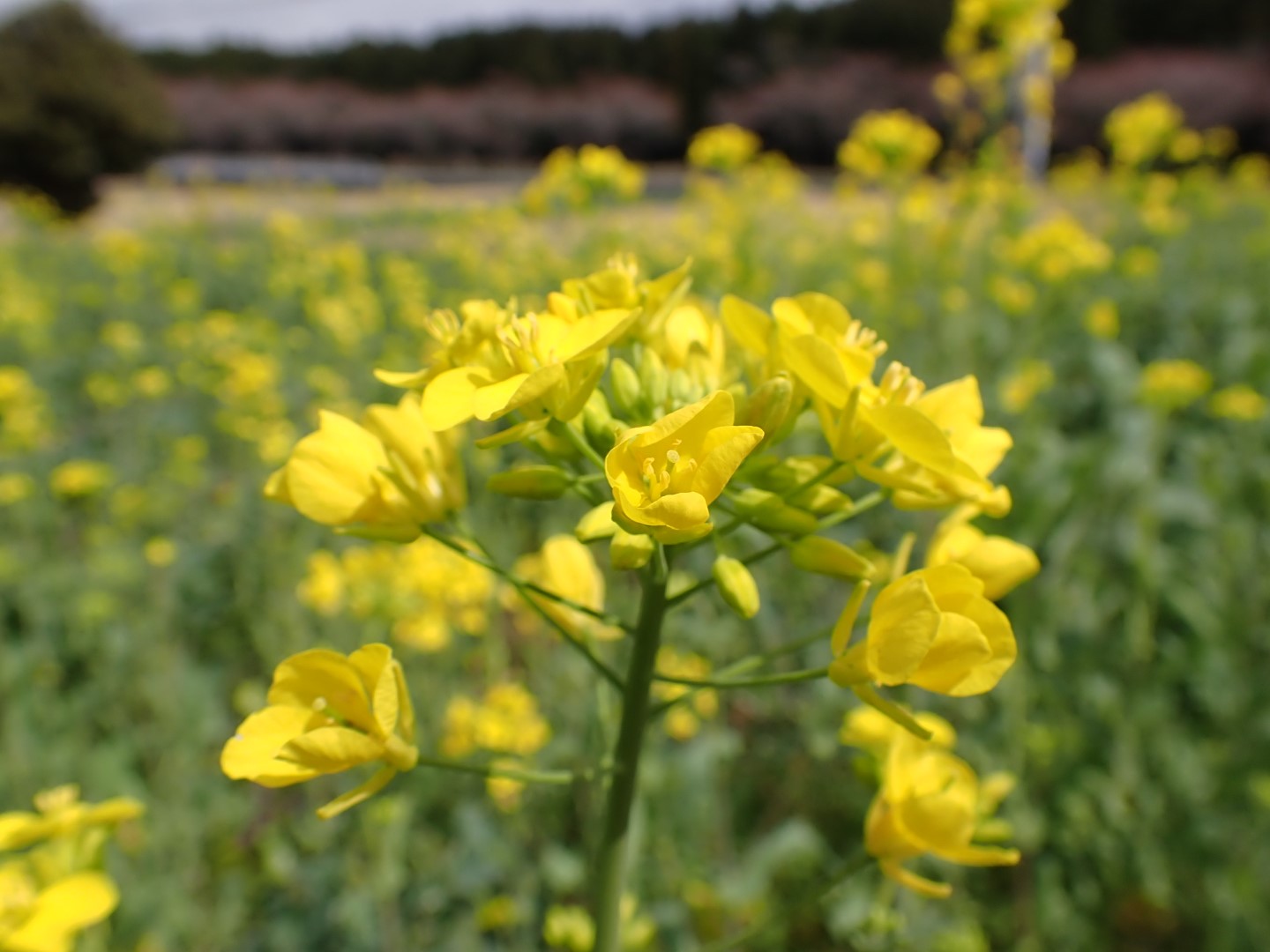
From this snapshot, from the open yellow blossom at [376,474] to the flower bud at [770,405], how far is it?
0.40 meters

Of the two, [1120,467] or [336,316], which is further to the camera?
[336,316]

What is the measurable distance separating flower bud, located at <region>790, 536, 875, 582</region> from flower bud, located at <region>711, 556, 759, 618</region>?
68 millimetres

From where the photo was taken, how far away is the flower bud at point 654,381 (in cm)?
107

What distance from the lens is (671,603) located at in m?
1.03

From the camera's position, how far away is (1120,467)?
3162 mm

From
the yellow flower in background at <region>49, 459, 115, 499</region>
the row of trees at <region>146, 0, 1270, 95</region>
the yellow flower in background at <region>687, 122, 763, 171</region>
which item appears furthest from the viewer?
the row of trees at <region>146, 0, 1270, 95</region>

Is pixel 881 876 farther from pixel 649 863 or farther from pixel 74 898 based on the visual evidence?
pixel 74 898

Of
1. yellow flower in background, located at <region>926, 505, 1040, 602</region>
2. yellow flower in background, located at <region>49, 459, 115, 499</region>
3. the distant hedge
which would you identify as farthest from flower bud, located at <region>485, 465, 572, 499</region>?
the distant hedge

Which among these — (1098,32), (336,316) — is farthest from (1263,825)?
(1098,32)

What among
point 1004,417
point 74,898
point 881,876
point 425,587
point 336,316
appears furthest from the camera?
point 336,316

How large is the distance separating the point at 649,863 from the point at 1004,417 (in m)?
2.15

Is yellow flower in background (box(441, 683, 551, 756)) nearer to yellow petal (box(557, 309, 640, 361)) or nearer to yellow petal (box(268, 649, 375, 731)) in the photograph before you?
yellow petal (box(268, 649, 375, 731))

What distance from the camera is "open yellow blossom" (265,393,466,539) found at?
3.44ft

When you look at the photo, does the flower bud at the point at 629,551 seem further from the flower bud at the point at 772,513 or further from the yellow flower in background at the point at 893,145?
the yellow flower in background at the point at 893,145
